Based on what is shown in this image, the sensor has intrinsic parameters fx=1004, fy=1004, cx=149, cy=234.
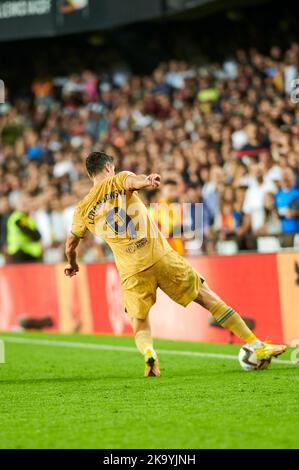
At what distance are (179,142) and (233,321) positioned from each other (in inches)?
440

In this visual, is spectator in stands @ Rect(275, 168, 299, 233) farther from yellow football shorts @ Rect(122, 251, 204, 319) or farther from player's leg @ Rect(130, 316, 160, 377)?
player's leg @ Rect(130, 316, 160, 377)

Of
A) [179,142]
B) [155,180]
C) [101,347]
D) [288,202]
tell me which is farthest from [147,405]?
[179,142]

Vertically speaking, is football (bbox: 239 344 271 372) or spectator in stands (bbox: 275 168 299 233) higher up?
spectator in stands (bbox: 275 168 299 233)

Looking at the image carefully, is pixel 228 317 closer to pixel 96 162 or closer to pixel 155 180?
pixel 155 180

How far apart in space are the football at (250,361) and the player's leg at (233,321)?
0.16 ft

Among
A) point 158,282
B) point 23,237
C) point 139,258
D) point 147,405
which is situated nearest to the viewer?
point 147,405

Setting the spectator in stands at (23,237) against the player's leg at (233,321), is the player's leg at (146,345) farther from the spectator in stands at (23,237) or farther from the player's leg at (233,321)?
the spectator in stands at (23,237)

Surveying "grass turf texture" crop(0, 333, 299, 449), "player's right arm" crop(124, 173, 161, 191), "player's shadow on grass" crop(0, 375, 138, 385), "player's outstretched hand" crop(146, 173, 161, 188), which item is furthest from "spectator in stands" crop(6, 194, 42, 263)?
"player's outstretched hand" crop(146, 173, 161, 188)

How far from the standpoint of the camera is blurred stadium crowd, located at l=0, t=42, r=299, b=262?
15.4 metres

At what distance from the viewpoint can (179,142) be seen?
20.2 m

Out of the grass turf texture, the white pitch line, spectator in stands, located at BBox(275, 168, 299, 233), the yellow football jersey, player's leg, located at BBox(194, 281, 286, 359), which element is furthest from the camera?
spectator in stands, located at BBox(275, 168, 299, 233)

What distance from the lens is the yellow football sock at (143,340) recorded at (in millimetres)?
9227

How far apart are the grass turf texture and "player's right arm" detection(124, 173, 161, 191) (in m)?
1.72

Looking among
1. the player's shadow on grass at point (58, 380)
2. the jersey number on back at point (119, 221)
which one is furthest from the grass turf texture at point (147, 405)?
the jersey number on back at point (119, 221)
